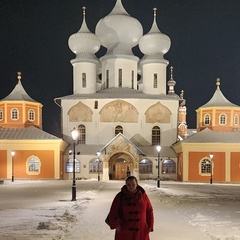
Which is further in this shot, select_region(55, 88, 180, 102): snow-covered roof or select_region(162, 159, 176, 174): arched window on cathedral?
select_region(55, 88, 180, 102): snow-covered roof

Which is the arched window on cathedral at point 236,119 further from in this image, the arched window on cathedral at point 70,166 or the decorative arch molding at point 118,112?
the arched window on cathedral at point 70,166

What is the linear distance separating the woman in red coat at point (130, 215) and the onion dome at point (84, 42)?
41700mm

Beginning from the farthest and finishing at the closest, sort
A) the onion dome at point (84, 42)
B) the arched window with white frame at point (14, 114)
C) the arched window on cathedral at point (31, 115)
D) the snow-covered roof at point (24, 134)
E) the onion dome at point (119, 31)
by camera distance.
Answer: the onion dome at point (119, 31) < the onion dome at point (84, 42) < the arched window on cathedral at point (31, 115) < the arched window with white frame at point (14, 114) < the snow-covered roof at point (24, 134)

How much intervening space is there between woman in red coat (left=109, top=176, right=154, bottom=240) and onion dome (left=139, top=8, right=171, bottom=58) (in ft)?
137

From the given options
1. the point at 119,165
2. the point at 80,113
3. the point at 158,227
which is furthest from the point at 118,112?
the point at 158,227

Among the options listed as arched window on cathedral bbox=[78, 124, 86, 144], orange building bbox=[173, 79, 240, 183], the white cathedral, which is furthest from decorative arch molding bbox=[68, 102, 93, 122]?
orange building bbox=[173, 79, 240, 183]

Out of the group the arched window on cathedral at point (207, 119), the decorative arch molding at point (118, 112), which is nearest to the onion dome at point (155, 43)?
the decorative arch molding at point (118, 112)

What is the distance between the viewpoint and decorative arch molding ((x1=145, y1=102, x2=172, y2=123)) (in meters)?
47.0

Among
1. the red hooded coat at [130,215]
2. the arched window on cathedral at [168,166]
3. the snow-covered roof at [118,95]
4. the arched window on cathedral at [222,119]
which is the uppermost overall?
the snow-covered roof at [118,95]

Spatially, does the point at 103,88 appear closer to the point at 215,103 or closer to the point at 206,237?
the point at 215,103

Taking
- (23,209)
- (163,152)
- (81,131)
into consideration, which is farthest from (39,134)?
(23,209)

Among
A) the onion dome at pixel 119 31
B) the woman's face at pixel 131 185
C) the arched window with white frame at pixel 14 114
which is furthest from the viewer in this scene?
the onion dome at pixel 119 31

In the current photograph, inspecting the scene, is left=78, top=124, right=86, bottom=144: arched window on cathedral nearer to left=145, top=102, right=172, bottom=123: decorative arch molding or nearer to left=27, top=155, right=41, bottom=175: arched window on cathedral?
left=27, top=155, right=41, bottom=175: arched window on cathedral

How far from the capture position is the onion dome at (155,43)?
47625 mm
